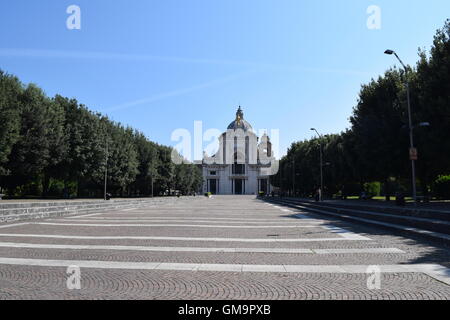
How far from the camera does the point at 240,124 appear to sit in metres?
169

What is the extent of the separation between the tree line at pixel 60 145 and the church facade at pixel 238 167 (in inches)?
3395

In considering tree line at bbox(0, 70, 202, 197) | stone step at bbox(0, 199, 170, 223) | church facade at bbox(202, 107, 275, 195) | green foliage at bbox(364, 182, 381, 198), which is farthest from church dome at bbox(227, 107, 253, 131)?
stone step at bbox(0, 199, 170, 223)

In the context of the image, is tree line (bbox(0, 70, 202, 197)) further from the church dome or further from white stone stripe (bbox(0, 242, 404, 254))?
the church dome

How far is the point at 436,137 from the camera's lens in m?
27.2

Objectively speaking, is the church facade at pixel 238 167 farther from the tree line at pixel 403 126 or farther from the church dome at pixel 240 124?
the tree line at pixel 403 126

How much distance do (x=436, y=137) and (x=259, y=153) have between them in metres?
138

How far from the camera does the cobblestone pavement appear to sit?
6.03m

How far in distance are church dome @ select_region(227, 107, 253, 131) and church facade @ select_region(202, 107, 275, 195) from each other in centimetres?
488

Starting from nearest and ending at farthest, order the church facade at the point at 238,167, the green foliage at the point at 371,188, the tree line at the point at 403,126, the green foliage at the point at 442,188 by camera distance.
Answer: the tree line at the point at 403,126
the green foliage at the point at 442,188
the green foliage at the point at 371,188
the church facade at the point at 238,167

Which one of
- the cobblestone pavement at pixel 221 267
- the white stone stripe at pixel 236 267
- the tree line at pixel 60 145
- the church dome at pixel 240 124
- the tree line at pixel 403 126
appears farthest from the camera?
the church dome at pixel 240 124

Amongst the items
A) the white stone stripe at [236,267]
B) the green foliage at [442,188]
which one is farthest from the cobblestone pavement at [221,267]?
the green foliage at [442,188]

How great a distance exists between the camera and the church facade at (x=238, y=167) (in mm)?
154250
